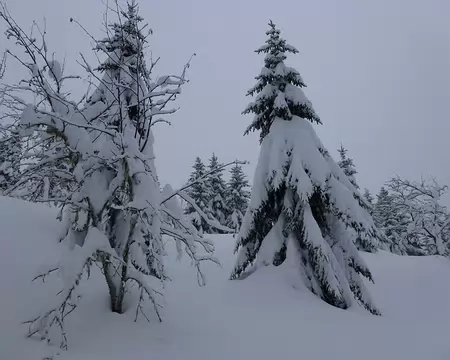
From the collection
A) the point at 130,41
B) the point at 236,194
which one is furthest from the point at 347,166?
the point at 130,41

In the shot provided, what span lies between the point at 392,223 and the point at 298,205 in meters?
28.2

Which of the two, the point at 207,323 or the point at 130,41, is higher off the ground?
the point at 130,41

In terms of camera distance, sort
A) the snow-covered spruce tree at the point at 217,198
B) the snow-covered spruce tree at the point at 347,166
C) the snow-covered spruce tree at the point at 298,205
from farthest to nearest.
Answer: the snow-covered spruce tree at the point at 217,198
the snow-covered spruce tree at the point at 347,166
the snow-covered spruce tree at the point at 298,205

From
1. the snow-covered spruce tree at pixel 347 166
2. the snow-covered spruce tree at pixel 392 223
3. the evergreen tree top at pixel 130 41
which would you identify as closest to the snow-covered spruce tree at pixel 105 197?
the evergreen tree top at pixel 130 41

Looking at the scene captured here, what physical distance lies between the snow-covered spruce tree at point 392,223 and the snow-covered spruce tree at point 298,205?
24046 mm

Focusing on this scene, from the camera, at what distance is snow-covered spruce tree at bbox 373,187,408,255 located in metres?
33.1

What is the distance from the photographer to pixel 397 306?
11.8 m

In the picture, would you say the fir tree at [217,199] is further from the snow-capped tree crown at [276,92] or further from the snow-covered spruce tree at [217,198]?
the snow-capped tree crown at [276,92]

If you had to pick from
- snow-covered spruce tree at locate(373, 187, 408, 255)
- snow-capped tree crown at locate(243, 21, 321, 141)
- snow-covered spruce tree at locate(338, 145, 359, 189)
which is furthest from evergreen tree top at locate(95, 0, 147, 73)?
snow-covered spruce tree at locate(373, 187, 408, 255)

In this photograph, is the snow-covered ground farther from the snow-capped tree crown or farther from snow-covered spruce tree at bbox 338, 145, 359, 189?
snow-covered spruce tree at bbox 338, 145, 359, 189

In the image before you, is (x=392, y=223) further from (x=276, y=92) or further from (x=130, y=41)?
(x=130, y=41)

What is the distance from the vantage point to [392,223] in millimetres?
34250

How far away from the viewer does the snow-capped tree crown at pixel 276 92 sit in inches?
414

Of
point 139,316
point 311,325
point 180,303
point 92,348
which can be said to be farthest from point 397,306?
point 92,348
